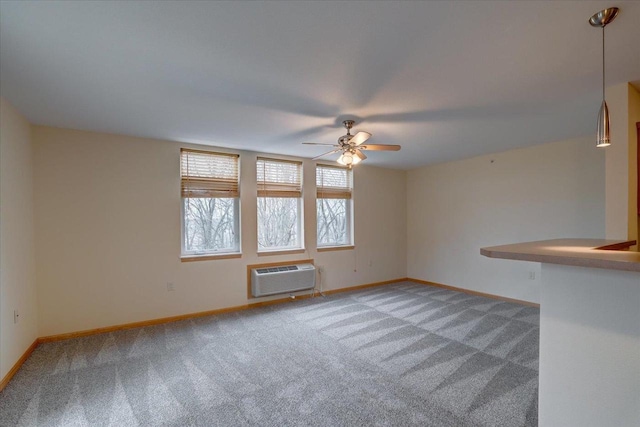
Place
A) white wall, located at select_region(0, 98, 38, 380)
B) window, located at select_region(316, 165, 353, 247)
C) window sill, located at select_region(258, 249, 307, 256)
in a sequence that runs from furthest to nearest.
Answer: window, located at select_region(316, 165, 353, 247) → window sill, located at select_region(258, 249, 307, 256) → white wall, located at select_region(0, 98, 38, 380)

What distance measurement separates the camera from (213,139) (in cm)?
368

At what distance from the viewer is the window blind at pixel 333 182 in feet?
16.5

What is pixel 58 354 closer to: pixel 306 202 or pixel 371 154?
pixel 306 202

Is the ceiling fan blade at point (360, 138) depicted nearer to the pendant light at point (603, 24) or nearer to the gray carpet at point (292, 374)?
the pendant light at point (603, 24)

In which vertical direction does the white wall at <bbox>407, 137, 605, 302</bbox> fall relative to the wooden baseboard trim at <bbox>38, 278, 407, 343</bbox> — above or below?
above

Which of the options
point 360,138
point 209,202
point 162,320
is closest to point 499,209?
point 360,138

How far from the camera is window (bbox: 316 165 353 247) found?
5059mm

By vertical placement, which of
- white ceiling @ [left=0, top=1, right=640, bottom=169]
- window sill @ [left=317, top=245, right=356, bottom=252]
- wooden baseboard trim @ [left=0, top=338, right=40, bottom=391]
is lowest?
wooden baseboard trim @ [left=0, top=338, right=40, bottom=391]

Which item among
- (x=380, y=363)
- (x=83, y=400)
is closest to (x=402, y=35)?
(x=380, y=363)

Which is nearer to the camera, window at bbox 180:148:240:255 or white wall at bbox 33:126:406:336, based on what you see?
white wall at bbox 33:126:406:336

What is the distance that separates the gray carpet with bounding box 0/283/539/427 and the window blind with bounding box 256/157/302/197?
6.24 feet

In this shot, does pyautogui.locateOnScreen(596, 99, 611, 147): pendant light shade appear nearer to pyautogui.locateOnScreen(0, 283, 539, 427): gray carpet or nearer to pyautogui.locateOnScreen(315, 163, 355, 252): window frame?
pyautogui.locateOnScreen(0, 283, 539, 427): gray carpet

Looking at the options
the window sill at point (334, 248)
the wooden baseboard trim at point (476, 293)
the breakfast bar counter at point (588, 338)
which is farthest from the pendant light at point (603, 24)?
the window sill at point (334, 248)

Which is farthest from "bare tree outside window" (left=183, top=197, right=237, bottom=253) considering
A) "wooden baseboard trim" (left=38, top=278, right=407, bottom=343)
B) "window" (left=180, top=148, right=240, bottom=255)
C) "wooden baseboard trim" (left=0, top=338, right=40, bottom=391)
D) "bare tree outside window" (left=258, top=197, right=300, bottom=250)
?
"wooden baseboard trim" (left=0, top=338, right=40, bottom=391)
